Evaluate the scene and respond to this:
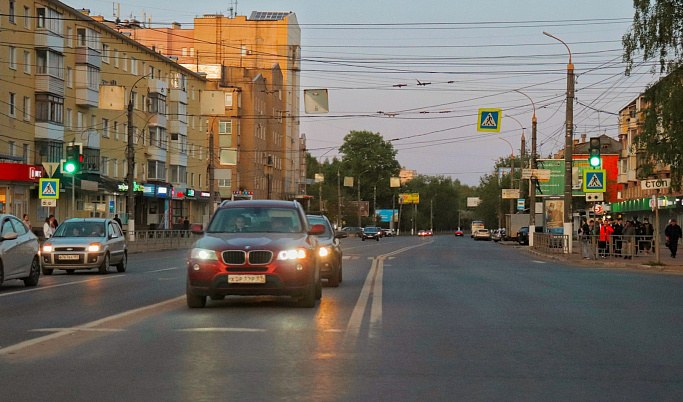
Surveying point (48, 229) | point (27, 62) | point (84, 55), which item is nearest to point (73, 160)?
point (48, 229)

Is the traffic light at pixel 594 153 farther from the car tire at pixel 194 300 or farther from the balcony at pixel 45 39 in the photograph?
the balcony at pixel 45 39

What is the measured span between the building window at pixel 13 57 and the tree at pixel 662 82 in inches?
1346

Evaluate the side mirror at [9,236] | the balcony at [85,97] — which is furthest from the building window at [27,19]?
the side mirror at [9,236]

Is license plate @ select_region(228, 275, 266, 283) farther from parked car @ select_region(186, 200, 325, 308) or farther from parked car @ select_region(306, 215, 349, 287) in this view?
parked car @ select_region(306, 215, 349, 287)

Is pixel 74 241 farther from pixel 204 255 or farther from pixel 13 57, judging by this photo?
pixel 13 57

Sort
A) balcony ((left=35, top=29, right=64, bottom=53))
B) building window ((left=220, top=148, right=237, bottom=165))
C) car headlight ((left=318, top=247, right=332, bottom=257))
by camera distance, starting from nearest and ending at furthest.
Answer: car headlight ((left=318, top=247, right=332, bottom=257)), balcony ((left=35, top=29, right=64, bottom=53)), building window ((left=220, top=148, right=237, bottom=165))

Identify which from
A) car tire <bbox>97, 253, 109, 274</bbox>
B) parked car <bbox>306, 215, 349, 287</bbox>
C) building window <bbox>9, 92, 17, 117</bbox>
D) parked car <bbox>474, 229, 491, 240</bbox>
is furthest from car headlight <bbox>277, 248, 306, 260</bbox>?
parked car <bbox>474, 229, 491, 240</bbox>

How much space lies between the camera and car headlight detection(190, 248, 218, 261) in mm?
13664

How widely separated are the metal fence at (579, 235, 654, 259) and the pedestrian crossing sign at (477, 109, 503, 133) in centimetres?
683

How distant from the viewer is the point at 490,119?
4309 centimetres

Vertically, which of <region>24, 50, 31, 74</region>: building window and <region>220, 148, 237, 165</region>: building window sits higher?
<region>24, 50, 31, 74</region>: building window

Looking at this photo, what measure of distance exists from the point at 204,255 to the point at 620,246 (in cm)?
2565

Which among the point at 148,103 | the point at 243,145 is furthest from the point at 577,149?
the point at 148,103

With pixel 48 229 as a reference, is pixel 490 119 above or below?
above
